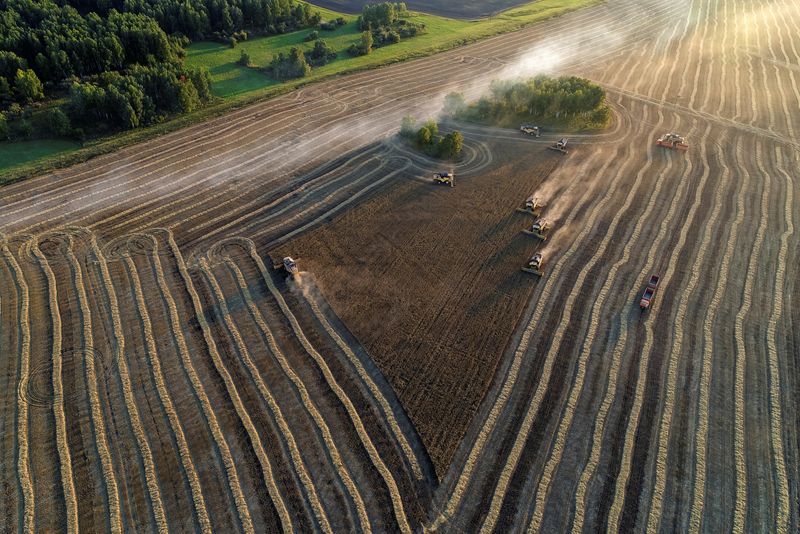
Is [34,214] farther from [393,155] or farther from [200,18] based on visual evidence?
[200,18]

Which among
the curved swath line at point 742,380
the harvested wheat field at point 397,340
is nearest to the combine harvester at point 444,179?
the harvested wheat field at point 397,340

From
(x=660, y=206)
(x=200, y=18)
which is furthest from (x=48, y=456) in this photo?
(x=200, y=18)

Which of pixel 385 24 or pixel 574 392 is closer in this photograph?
pixel 574 392

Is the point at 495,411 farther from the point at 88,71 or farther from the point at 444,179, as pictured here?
the point at 88,71

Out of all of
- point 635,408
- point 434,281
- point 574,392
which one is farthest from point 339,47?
point 635,408

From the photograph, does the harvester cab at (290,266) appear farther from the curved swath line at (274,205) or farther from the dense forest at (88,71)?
the dense forest at (88,71)
